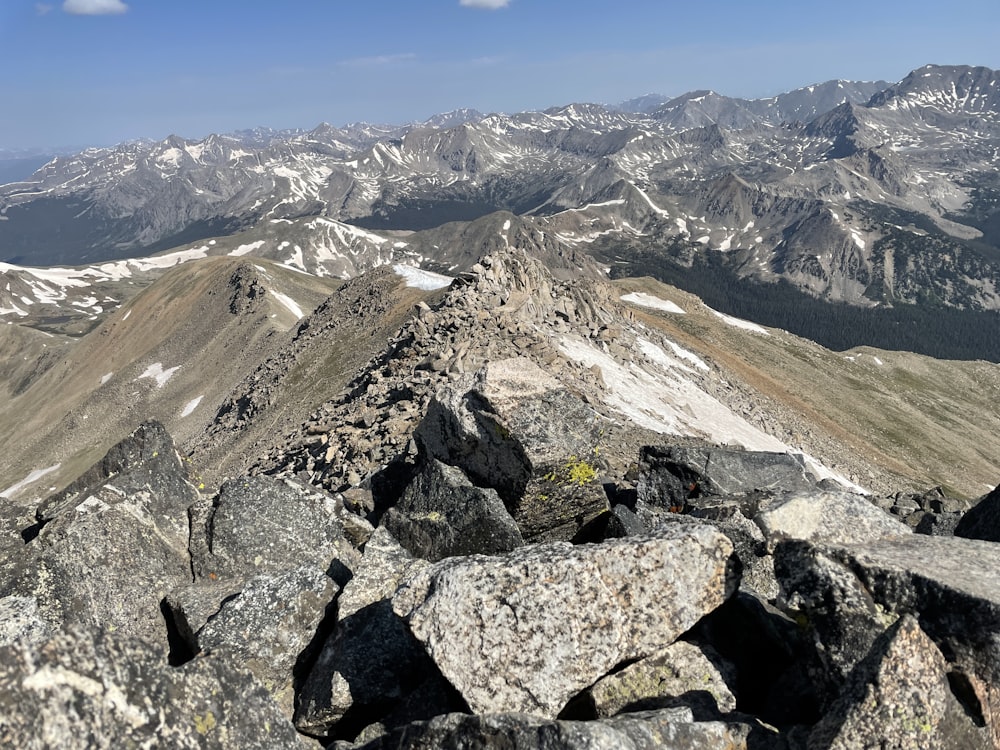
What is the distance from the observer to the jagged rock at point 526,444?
48.6 ft

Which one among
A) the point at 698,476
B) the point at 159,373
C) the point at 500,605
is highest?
the point at 500,605

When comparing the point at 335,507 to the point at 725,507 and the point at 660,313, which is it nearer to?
the point at 725,507

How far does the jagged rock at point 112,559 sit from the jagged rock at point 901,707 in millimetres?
10999

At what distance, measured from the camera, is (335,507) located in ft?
52.2

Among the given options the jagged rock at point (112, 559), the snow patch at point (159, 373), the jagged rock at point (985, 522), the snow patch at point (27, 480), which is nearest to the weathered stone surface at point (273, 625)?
the jagged rock at point (112, 559)

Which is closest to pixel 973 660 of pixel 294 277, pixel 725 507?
pixel 725 507

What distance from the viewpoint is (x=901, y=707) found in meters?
7.48

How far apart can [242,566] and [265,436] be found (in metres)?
42.7

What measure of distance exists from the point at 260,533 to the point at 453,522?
15.0 ft

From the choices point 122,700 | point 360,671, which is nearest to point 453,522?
point 360,671

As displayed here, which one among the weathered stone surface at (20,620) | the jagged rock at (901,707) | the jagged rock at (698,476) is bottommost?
the jagged rock at (698,476)

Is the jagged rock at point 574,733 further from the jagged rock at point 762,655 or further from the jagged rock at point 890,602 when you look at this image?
the jagged rock at point 890,602

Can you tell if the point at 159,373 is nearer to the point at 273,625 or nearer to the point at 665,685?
the point at 273,625

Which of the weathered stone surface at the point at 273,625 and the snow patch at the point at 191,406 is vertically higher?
the weathered stone surface at the point at 273,625
